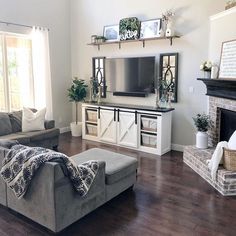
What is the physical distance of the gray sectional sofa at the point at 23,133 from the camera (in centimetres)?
468

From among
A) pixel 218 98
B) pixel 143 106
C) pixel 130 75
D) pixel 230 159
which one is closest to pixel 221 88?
pixel 218 98

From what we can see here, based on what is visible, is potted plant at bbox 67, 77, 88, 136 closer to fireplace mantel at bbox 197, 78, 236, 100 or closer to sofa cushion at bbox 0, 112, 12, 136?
sofa cushion at bbox 0, 112, 12, 136

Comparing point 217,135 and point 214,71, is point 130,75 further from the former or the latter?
point 217,135

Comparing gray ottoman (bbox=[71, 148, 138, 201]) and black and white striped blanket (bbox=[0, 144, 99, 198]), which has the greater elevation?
black and white striped blanket (bbox=[0, 144, 99, 198])

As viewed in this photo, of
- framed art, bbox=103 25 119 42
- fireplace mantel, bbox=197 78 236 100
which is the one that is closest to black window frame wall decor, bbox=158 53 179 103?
fireplace mantel, bbox=197 78 236 100

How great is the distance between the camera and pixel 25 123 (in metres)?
5.05

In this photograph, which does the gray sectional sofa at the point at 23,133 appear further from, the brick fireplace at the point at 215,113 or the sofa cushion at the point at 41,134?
the brick fireplace at the point at 215,113

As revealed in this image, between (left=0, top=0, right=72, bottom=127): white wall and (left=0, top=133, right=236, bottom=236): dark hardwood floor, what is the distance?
348cm

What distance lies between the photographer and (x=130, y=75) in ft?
18.5

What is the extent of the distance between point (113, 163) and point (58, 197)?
1013 mm

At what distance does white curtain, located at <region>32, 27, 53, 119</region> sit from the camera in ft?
19.4

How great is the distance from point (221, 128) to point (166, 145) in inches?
43.8

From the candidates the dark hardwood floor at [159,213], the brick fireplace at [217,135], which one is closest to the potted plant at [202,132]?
the brick fireplace at [217,135]

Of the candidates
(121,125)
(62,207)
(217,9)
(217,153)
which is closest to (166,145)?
(121,125)
